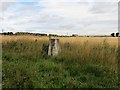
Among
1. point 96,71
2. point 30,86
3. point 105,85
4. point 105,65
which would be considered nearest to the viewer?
point 30,86

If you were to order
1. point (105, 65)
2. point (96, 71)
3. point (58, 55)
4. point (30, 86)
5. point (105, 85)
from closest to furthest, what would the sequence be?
point (30, 86) → point (105, 85) → point (96, 71) → point (105, 65) → point (58, 55)

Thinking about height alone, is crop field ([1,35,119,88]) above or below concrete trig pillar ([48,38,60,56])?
below

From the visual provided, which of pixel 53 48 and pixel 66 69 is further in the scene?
pixel 53 48

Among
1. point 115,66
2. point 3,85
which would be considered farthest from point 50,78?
point 115,66

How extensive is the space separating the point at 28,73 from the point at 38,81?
0.66m

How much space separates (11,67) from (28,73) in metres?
1.03

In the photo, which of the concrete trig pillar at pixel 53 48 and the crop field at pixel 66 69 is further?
the concrete trig pillar at pixel 53 48

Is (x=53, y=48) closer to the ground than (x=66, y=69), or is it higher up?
higher up

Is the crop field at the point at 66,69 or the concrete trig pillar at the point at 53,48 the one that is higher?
the concrete trig pillar at the point at 53,48

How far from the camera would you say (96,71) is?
30.0 feet

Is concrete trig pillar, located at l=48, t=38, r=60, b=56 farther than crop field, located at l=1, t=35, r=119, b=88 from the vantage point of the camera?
Yes

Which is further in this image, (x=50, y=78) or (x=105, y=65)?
(x=105, y=65)

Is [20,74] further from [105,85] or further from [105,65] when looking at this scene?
[105,65]

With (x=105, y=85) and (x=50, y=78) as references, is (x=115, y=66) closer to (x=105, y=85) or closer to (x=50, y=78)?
(x=105, y=85)
